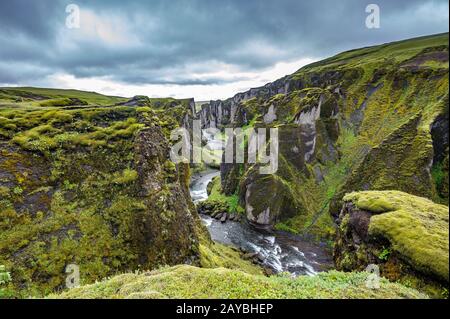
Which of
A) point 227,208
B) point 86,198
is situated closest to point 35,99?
point 227,208

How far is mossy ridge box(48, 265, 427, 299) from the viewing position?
31.1ft

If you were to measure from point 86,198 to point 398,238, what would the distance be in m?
23.9

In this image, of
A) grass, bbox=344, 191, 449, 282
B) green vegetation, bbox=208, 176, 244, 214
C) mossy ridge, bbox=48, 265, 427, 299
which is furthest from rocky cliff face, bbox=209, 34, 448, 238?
mossy ridge, bbox=48, 265, 427, 299

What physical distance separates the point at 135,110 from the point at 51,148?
9814mm

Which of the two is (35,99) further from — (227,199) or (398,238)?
(398,238)

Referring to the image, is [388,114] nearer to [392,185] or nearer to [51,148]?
[392,185]

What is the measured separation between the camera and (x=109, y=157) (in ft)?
83.1

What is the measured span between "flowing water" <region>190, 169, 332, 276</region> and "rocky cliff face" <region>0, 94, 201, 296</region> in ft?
76.6

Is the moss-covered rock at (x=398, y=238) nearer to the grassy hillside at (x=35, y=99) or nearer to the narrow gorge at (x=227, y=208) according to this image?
the narrow gorge at (x=227, y=208)

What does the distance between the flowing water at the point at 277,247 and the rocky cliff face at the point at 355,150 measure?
11.0 ft

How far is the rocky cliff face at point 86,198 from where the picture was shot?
1850cm

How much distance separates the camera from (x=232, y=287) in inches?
404

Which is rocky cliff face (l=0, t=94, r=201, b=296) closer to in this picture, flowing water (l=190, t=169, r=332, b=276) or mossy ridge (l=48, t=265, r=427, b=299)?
mossy ridge (l=48, t=265, r=427, b=299)
